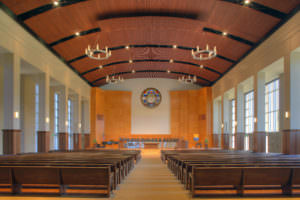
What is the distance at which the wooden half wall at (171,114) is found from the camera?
2841 cm

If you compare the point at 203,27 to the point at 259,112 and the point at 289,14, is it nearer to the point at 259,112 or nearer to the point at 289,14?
Answer: the point at 289,14

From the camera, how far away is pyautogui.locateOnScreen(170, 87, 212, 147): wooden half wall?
28141 mm

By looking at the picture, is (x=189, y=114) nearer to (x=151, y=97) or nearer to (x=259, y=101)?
(x=151, y=97)

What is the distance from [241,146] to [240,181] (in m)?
14.1

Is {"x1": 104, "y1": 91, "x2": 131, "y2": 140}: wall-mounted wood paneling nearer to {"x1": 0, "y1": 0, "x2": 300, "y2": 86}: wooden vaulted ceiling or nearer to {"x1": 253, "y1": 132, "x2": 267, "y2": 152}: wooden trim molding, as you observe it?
{"x1": 0, "y1": 0, "x2": 300, "y2": 86}: wooden vaulted ceiling

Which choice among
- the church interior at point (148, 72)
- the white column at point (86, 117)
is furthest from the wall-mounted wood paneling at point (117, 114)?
the white column at point (86, 117)

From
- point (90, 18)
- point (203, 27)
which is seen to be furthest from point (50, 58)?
point (203, 27)

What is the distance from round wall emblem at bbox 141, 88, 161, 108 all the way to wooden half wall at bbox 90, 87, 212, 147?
1.39 meters

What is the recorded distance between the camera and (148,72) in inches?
1086

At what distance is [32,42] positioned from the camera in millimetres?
13906

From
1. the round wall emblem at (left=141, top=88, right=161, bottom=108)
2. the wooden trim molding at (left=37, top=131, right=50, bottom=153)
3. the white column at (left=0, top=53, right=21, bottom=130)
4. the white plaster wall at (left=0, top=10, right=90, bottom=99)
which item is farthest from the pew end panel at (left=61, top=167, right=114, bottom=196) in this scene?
the round wall emblem at (left=141, top=88, right=161, bottom=108)

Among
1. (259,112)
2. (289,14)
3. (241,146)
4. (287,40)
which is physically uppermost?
(289,14)

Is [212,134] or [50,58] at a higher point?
[50,58]

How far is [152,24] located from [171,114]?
53.6 ft
